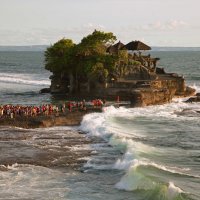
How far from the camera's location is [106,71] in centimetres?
6116

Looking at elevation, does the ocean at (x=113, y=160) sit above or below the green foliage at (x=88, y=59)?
below

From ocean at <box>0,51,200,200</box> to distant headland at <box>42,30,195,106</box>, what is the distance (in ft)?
29.1

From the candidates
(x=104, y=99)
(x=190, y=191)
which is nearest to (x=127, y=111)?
(x=104, y=99)

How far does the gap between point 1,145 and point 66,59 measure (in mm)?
31628

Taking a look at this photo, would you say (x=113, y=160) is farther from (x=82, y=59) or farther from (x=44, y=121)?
(x=82, y=59)

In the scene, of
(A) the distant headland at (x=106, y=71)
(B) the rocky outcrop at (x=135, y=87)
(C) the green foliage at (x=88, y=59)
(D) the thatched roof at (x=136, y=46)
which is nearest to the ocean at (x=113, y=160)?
(B) the rocky outcrop at (x=135, y=87)

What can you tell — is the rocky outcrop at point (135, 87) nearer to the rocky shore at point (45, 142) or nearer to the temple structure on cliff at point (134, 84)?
the temple structure on cliff at point (134, 84)

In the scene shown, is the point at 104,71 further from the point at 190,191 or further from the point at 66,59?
the point at 190,191

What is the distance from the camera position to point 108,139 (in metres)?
38.2

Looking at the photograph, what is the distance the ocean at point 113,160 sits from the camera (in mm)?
25031

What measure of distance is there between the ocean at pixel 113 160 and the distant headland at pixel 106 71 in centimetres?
886

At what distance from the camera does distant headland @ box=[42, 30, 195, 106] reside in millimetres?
59875

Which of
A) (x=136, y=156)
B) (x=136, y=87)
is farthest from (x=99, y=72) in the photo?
(x=136, y=156)

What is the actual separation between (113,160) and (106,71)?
101 feet
